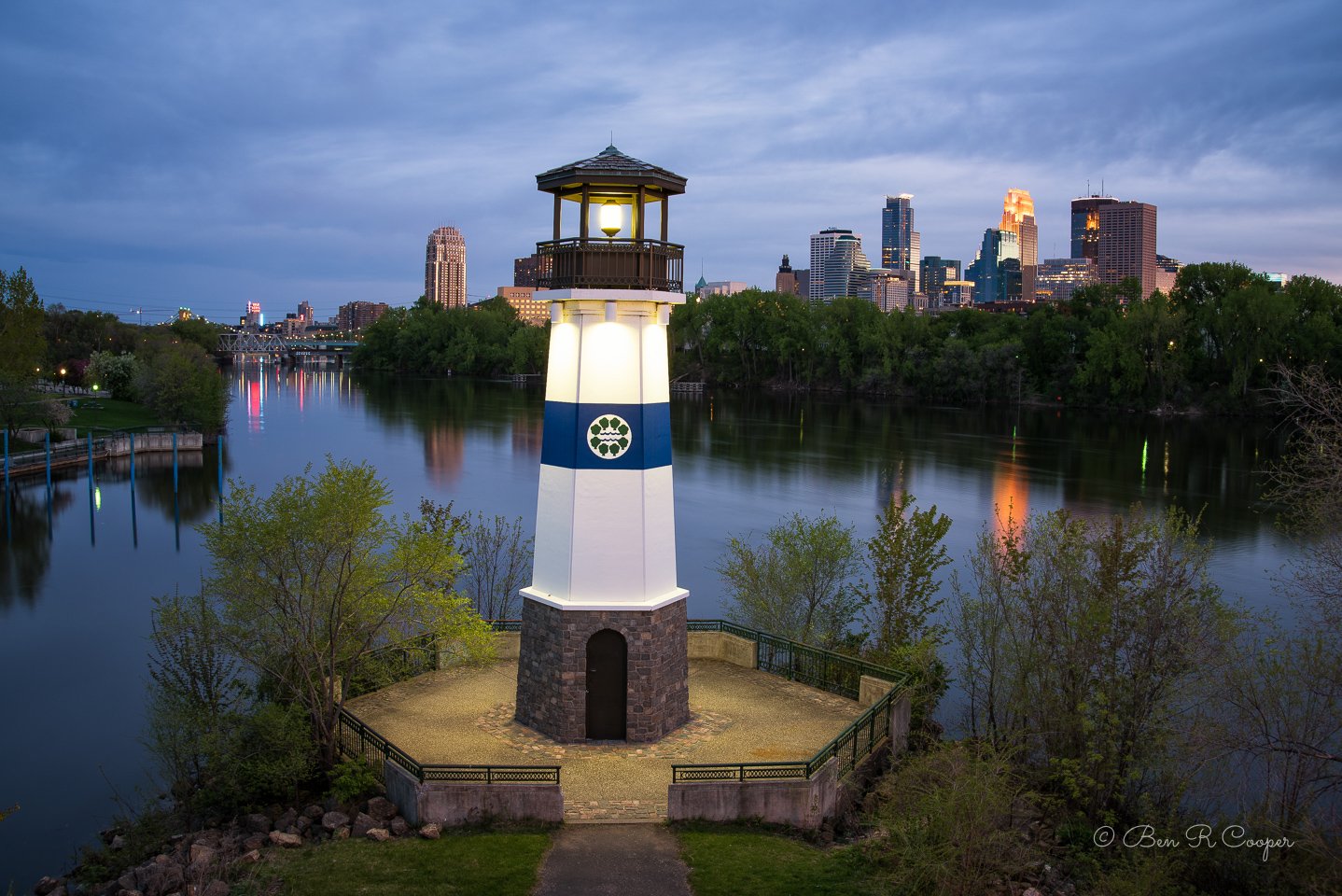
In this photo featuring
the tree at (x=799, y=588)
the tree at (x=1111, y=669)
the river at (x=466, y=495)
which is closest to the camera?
the tree at (x=1111, y=669)

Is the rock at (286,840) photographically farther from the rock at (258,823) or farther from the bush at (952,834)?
the bush at (952,834)

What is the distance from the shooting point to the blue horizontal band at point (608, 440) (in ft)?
65.5

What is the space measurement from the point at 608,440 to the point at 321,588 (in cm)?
658

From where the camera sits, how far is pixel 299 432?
93.6m

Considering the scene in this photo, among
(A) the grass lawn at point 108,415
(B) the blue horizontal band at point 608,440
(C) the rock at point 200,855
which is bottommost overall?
(C) the rock at point 200,855

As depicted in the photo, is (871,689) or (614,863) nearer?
(614,863)

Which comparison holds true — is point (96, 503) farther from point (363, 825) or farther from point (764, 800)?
point (764, 800)

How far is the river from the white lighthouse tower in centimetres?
1028

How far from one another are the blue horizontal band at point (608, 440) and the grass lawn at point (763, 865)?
6.63 metres

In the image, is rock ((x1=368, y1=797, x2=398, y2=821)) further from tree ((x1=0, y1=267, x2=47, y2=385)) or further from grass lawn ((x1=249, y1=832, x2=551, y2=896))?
tree ((x1=0, y1=267, x2=47, y2=385))

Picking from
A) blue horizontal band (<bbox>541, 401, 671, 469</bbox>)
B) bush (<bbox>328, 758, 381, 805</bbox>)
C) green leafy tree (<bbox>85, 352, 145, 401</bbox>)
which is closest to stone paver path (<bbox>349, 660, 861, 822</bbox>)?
bush (<bbox>328, 758, 381, 805</bbox>)

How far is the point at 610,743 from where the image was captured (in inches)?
790

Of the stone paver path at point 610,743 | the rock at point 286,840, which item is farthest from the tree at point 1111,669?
the rock at point 286,840

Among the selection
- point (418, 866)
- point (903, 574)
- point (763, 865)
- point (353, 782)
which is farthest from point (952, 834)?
point (903, 574)
